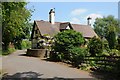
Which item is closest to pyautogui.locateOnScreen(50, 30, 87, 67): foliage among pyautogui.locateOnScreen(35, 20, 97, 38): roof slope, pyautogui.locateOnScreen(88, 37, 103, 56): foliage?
pyautogui.locateOnScreen(88, 37, 103, 56): foliage

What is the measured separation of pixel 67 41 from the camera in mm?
23234

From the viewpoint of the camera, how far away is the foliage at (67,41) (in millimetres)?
23250

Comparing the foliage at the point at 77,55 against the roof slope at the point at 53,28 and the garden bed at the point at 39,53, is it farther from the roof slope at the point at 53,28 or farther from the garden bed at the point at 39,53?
the roof slope at the point at 53,28

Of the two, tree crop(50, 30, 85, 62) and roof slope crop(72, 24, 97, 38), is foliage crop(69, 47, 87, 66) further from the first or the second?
roof slope crop(72, 24, 97, 38)

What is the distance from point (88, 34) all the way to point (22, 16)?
29.4 metres

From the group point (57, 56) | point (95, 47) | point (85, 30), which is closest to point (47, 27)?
point (85, 30)

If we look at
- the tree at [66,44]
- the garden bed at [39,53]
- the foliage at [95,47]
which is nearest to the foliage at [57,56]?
the tree at [66,44]

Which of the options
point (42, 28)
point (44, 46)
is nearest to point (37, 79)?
point (44, 46)

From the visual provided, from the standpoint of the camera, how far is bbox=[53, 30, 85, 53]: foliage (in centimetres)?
2325

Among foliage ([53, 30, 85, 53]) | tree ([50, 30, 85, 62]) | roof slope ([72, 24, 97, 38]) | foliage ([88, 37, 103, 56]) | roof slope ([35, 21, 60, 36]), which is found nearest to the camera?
tree ([50, 30, 85, 62])

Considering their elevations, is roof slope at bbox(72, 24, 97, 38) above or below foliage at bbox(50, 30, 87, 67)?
above

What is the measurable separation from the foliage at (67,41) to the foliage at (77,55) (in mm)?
870

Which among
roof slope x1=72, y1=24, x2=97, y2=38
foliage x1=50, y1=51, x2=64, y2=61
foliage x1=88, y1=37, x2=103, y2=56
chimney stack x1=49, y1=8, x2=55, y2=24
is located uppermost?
chimney stack x1=49, y1=8, x2=55, y2=24

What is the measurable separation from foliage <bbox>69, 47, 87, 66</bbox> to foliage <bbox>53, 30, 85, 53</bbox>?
0.87m
